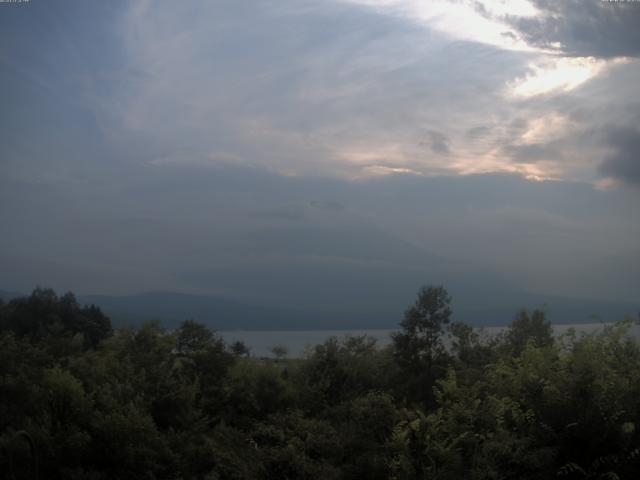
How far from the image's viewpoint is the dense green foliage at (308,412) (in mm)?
9125

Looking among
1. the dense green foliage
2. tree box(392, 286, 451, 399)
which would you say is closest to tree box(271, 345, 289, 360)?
the dense green foliage

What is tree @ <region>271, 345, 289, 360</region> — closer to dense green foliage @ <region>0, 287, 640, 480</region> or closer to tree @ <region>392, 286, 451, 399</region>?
dense green foliage @ <region>0, 287, 640, 480</region>

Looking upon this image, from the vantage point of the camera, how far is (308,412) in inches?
573

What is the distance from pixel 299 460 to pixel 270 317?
51.1 m

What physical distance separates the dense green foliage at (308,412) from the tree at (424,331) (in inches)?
23.8

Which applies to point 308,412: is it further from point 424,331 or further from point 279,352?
point 424,331

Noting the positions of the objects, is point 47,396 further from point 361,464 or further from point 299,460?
point 361,464

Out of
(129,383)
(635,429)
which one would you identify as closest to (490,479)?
(635,429)

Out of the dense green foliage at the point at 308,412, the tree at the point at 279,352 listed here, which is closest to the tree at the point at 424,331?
the dense green foliage at the point at 308,412

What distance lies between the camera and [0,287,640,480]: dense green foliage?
29.9 ft

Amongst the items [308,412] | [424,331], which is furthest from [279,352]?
[424,331]

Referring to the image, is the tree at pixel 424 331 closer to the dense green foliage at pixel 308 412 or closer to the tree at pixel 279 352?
the dense green foliage at pixel 308 412

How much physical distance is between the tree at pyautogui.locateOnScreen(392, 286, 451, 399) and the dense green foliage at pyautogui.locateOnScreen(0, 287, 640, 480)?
1.98ft

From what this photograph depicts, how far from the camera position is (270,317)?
6134 centimetres
